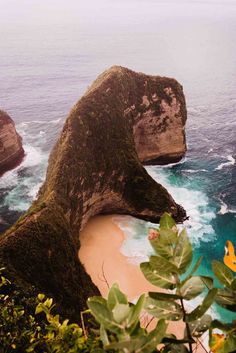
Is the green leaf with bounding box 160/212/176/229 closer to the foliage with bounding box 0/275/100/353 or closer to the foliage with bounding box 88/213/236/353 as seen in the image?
the foliage with bounding box 88/213/236/353

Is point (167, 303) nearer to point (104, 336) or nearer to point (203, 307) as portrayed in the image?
point (203, 307)

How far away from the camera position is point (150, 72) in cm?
11294

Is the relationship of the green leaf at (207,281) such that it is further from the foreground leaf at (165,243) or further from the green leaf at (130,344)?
the green leaf at (130,344)

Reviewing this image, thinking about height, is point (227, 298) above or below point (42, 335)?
above

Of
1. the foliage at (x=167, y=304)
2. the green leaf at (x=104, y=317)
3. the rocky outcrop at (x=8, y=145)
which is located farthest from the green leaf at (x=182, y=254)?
the rocky outcrop at (x=8, y=145)

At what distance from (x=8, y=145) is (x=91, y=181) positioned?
1974cm

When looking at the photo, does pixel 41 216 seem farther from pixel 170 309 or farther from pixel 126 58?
pixel 126 58

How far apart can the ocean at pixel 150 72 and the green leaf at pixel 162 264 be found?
31041 millimetres

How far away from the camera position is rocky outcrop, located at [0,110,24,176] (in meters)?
49.6

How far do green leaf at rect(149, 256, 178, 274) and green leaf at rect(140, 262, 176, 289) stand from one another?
8 centimetres

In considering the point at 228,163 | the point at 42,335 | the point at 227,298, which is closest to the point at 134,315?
the point at 227,298

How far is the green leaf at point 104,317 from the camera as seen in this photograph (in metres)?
2.71

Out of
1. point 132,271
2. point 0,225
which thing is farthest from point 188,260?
point 0,225

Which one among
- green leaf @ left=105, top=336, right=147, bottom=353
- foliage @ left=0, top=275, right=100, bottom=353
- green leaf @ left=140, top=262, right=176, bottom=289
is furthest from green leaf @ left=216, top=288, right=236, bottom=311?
foliage @ left=0, top=275, right=100, bottom=353
